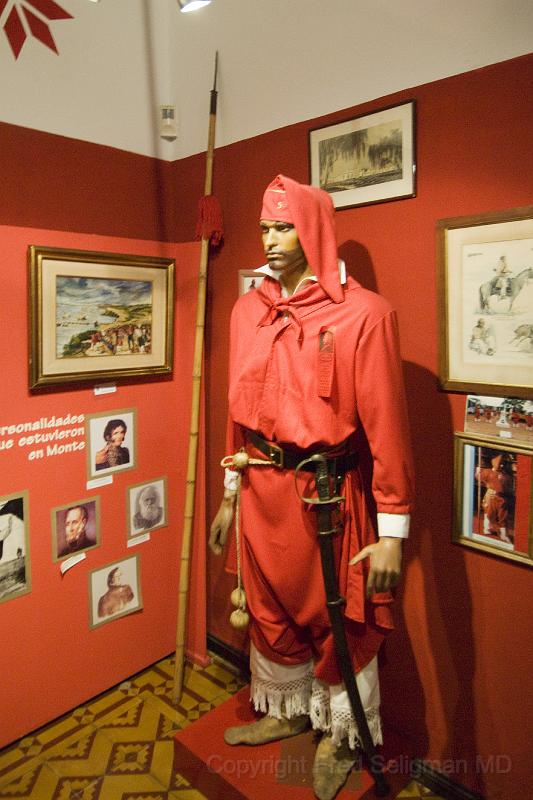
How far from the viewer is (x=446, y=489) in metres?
Answer: 1.79

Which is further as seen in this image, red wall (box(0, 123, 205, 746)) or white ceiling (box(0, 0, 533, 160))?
red wall (box(0, 123, 205, 746))

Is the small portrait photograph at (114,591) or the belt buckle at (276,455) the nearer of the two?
the belt buckle at (276,455)

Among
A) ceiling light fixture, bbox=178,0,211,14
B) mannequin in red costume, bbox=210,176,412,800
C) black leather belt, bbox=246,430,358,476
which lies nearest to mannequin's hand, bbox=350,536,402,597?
mannequin in red costume, bbox=210,176,412,800

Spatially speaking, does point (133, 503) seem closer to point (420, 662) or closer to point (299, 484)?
point (299, 484)

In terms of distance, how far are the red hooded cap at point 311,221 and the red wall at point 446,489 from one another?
0.31 m

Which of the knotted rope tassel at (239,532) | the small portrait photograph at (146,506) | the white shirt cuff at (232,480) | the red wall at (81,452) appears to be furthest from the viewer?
the small portrait photograph at (146,506)

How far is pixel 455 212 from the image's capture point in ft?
5.53

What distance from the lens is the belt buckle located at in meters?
1.64

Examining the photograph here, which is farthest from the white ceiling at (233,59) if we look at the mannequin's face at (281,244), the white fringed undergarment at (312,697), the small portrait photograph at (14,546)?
the white fringed undergarment at (312,697)

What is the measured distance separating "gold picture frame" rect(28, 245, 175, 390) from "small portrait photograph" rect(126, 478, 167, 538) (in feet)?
1.53

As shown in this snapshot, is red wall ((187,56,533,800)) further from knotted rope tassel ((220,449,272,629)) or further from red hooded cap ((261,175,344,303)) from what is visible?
knotted rope tassel ((220,449,272,629))

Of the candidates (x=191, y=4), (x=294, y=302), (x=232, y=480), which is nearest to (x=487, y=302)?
(x=294, y=302)

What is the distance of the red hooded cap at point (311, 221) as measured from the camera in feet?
5.18

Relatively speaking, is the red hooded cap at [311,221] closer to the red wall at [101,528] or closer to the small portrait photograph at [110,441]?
the red wall at [101,528]
